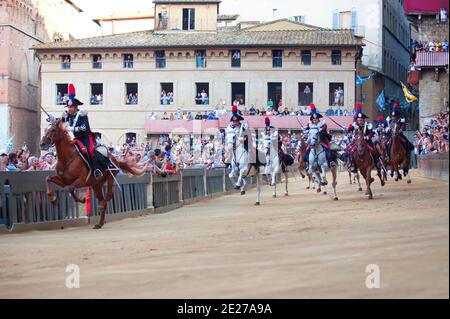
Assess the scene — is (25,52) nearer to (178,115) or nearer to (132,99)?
(132,99)

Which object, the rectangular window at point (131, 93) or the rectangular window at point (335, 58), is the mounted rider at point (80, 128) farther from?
the rectangular window at point (335, 58)

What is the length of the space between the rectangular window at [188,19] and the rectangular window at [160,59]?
1406cm

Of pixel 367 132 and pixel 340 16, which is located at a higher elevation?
pixel 340 16

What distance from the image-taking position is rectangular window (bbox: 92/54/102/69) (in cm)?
6250

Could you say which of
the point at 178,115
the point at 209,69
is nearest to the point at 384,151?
the point at 178,115

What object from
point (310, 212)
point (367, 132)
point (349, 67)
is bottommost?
point (310, 212)

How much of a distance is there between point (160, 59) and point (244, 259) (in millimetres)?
56217

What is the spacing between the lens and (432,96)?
51312mm

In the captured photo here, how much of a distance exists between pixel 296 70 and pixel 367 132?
40509 mm

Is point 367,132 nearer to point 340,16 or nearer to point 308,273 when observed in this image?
point 308,273

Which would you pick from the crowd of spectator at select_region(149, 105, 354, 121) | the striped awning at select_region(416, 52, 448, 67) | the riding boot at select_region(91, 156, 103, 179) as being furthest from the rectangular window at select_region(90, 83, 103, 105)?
the riding boot at select_region(91, 156, 103, 179)

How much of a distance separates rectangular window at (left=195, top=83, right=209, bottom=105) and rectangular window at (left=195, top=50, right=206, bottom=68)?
1.50m

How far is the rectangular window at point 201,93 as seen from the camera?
6227cm
